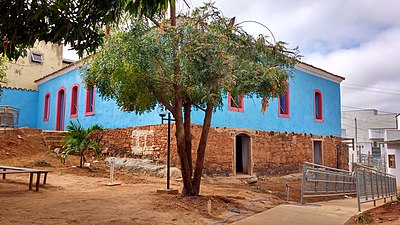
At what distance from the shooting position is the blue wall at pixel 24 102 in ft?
70.3

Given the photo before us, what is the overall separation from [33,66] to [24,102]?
9.98 feet

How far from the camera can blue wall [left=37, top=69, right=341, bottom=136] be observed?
601 inches

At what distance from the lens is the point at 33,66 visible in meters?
24.2

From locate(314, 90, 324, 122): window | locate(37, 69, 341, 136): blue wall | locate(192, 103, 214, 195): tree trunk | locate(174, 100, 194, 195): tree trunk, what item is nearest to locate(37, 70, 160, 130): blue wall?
locate(37, 69, 341, 136): blue wall

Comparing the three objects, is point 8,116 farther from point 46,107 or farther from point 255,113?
point 255,113

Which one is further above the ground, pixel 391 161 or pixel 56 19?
pixel 56 19

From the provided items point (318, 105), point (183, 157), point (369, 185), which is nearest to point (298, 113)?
point (318, 105)

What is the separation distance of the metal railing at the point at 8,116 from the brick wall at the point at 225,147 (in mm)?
5596

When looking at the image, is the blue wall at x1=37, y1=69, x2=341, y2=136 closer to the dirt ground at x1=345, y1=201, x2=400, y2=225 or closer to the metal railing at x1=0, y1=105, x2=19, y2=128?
the metal railing at x1=0, y1=105, x2=19, y2=128

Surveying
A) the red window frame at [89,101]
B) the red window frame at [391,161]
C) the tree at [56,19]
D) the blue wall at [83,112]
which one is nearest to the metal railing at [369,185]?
the tree at [56,19]

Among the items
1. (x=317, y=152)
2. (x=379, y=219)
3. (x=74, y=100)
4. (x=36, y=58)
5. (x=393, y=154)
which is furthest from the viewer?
(x=393, y=154)

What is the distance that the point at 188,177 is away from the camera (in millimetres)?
8539

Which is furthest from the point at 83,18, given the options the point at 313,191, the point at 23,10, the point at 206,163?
the point at 206,163

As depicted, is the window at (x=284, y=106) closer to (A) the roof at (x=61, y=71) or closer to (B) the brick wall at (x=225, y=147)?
(B) the brick wall at (x=225, y=147)
